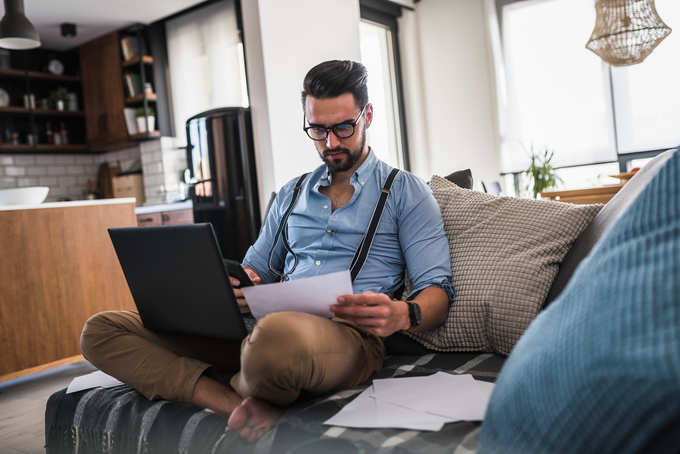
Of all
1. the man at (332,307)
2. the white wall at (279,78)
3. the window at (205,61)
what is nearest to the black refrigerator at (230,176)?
the white wall at (279,78)

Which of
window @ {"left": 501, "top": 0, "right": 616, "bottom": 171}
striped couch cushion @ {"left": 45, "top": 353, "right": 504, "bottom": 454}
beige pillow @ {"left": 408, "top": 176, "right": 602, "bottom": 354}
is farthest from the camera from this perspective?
window @ {"left": 501, "top": 0, "right": 616, "bottom": 171}

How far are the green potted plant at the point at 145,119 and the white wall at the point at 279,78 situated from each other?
1.52 m

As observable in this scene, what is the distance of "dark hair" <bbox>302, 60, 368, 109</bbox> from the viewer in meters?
1.57

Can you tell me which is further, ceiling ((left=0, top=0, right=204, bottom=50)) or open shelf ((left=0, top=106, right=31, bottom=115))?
open shelf ((left=0, top=106, right=31, bottom=115))

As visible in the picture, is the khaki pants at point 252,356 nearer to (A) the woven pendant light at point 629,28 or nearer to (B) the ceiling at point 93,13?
(A) the woven pendant light at point 629,28

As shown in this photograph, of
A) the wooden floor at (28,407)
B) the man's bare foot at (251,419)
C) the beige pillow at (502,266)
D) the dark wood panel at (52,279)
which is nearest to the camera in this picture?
the man's bare foot at (251,419)

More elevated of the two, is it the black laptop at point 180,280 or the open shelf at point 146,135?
the open shelf at point 146,135

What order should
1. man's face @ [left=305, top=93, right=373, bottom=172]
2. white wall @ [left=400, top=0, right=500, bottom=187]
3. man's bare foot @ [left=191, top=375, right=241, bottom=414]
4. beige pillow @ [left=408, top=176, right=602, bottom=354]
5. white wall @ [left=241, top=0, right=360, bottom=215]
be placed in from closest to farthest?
man's bare foot @ [left=191, top=375, right=241, bottom=414] → beige pillow @ [left=408, top=176, right=602, bottom=354] → man's face @ [left=305, top=93, right=373, bottom=172] → white wall @ [left=241, top=0, right=360, bottom=215] → white wall @ [left=400, top=0, right=500, bottom=187]

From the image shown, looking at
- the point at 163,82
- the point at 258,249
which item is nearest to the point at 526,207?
the point at 258,249

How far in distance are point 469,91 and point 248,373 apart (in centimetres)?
510

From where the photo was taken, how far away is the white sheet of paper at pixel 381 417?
3.11 ft

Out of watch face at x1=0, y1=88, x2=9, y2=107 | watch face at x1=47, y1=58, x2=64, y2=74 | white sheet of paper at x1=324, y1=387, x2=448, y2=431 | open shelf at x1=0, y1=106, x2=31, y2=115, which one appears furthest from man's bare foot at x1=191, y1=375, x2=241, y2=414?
watch face at x1=47, y1=58, x2=64, y2=74

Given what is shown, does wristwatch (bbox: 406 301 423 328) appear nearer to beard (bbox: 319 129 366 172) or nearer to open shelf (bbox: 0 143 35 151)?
beard (bbox: 319 129 366 172)

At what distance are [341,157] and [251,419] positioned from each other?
2.61 feet
